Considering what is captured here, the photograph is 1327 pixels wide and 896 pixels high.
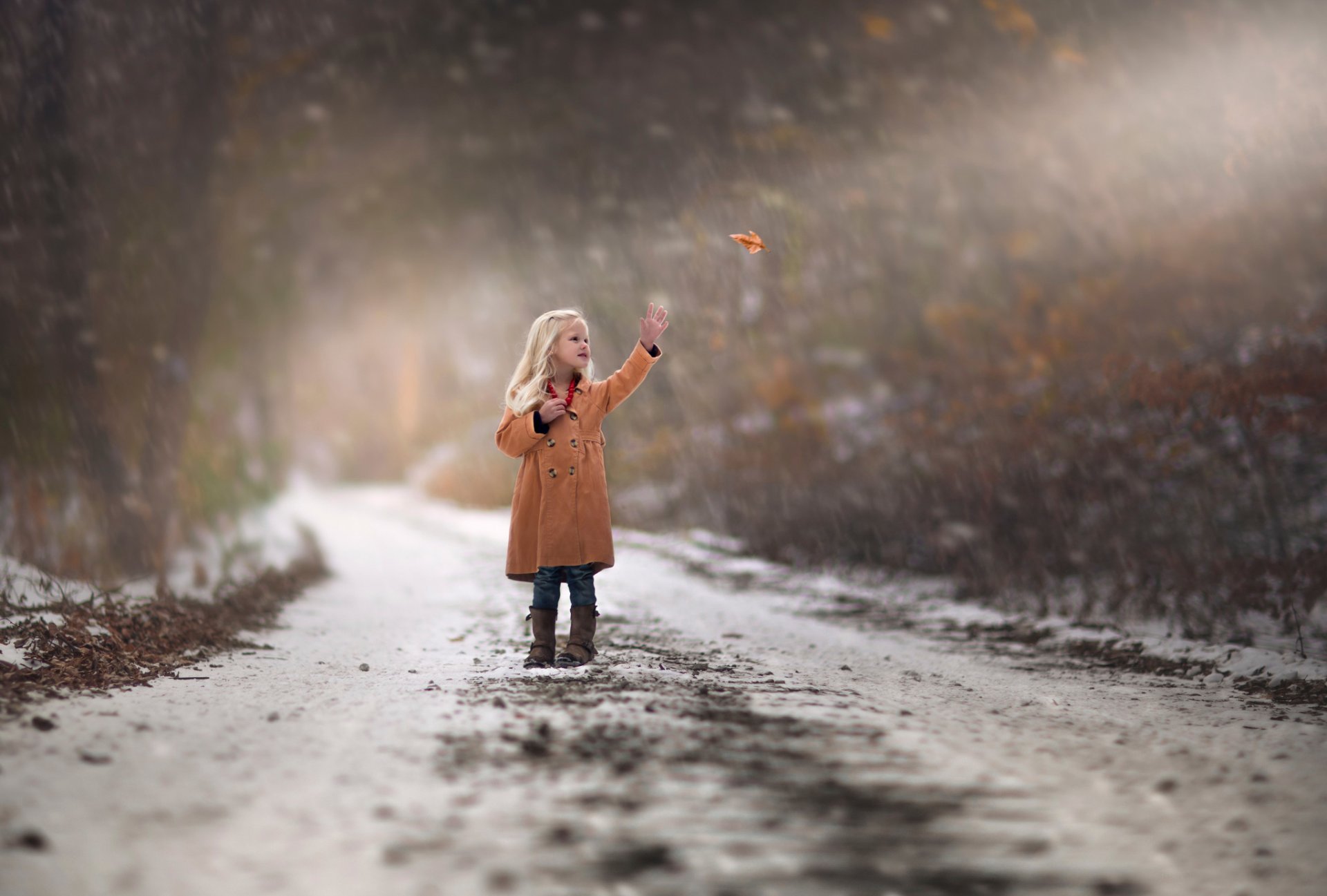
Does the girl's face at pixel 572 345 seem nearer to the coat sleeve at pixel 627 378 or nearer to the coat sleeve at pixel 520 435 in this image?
the coat sleeve at pixel 627 378

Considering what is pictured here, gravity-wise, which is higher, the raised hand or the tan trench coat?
the raised hand

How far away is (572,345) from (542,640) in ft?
4.43

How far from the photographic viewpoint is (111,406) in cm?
629

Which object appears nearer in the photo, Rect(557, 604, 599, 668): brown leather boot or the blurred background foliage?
Rect(557, 604, 599, 668): brown leather boot

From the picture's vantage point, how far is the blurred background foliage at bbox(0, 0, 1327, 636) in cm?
586

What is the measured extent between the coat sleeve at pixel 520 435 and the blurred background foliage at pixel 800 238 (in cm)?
336

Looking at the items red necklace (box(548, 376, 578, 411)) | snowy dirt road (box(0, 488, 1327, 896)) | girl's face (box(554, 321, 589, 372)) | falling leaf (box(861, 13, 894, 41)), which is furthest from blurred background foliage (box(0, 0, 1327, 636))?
girl's face (box(554, 321, 589, 372))

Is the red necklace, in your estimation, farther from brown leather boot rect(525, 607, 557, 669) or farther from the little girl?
brown leather boot rect(525, 607, 557, 669)

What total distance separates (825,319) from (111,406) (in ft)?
27.2

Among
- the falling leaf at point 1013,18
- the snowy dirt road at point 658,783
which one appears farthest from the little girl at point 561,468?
the falling leaf at point 1013,18

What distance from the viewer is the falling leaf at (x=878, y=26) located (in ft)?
23.6

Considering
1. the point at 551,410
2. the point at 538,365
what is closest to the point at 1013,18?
the point at 538,365

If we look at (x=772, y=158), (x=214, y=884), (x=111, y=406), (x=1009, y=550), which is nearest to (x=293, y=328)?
(x=111, y=406)

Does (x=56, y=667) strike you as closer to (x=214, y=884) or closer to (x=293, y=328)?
(x=214, y=884)
